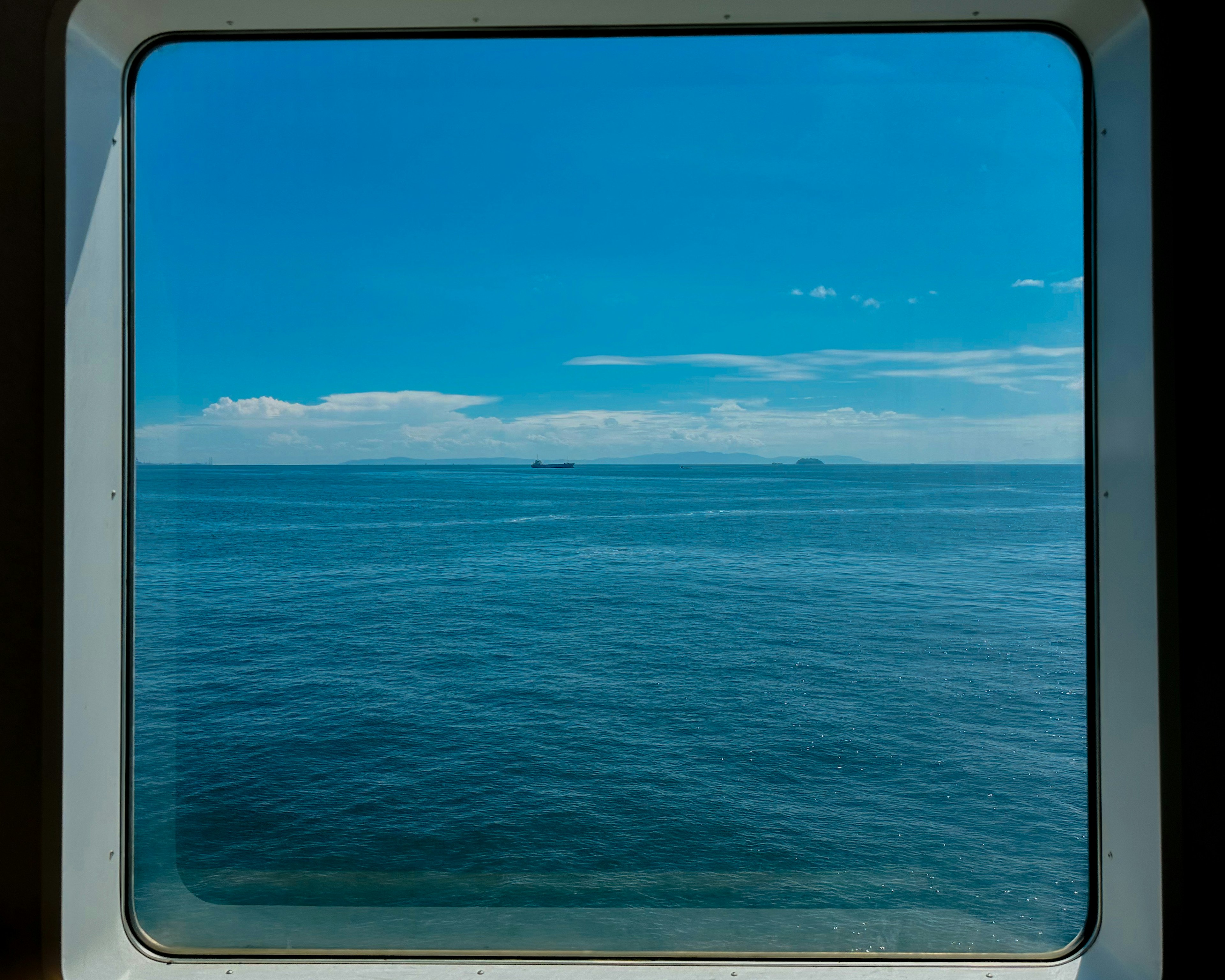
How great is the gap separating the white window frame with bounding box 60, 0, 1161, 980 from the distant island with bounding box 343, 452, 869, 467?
24901 millimetres

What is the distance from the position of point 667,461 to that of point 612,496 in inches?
131

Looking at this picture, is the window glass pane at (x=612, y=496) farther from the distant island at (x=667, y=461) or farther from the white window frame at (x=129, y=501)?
the distant island at (x=667, y=461)

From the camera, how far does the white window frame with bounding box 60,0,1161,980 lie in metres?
0.92

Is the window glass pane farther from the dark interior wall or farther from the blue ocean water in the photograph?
the dark interior wall

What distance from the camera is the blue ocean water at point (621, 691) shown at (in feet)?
4.37

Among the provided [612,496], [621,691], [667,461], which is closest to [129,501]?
[621,691]

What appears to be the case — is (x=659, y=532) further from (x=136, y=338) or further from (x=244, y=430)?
(x=136, y=338)

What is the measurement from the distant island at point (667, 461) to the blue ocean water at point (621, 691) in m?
0.51

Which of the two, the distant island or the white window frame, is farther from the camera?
the distant island

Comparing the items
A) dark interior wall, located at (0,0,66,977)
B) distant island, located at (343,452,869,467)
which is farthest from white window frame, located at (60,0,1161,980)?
distant island, located at (343,452,869,467)

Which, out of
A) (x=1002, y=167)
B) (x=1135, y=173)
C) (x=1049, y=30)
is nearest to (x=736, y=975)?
(x=1135, y=173)

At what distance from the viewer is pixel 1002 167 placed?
377 centimetres

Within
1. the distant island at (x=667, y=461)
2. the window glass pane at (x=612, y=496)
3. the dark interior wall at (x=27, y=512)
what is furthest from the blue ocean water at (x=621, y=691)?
the distant island at (x=667, y=461)

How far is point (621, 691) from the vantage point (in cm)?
1850
